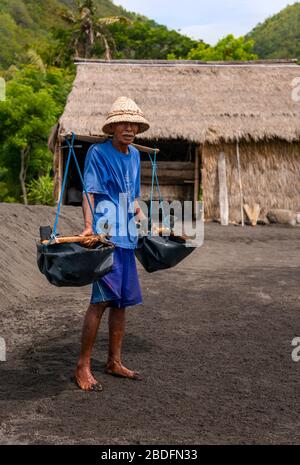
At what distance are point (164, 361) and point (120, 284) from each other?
2.45 feet

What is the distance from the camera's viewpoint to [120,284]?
11.6 ft

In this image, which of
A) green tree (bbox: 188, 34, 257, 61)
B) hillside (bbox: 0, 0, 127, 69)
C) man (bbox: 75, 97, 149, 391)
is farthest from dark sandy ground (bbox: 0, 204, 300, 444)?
hillside (bbox: 0, 0, 127, 69)

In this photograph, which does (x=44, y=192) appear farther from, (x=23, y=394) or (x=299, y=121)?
(x=23, y=394)

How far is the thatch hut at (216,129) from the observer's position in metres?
14.2

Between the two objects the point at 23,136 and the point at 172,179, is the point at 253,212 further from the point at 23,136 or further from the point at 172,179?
the point at 23,136

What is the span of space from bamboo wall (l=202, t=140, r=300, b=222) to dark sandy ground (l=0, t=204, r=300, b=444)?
7143mm

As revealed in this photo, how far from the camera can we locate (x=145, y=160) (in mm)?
16234

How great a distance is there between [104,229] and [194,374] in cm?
108

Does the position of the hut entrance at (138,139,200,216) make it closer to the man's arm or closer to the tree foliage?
the tree foliage

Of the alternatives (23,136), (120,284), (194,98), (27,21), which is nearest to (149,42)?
(23,136)

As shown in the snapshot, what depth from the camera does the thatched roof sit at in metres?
14.2

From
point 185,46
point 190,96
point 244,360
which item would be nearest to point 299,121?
point 190,96

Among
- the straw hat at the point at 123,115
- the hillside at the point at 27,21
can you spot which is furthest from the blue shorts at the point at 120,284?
→ the hillside at the point at 27,21

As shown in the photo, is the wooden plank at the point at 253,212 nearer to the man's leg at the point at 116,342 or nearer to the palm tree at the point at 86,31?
the man's leg at the point at 116,342
